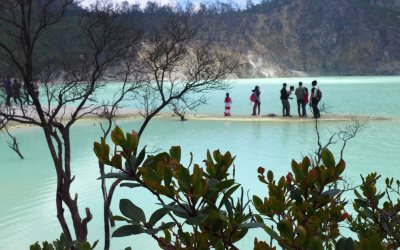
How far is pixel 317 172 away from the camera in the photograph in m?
1.45

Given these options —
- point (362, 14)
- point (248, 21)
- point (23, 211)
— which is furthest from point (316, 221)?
point (362, 14)

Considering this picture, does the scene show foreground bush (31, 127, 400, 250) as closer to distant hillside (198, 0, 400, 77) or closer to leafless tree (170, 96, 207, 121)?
leafless tree (170, 96, 207, 121)

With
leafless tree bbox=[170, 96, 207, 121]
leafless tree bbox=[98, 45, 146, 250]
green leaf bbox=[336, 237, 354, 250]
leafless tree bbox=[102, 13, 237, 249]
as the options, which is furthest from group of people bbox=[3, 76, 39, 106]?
green leaf bbox=[336, 237, 354, 250]

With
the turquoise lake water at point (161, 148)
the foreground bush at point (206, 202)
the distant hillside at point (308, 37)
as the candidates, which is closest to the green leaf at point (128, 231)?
the foreground bush at point (206, 202)

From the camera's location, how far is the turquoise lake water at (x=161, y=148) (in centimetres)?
769

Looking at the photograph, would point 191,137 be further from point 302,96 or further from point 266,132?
point 302,96

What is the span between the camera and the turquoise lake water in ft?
25.2

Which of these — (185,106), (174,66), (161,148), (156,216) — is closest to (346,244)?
(156,216)

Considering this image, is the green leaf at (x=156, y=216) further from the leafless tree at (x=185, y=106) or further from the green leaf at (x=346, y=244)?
the leafless tree at (x=185, y=106)

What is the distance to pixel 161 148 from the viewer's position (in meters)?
11.0

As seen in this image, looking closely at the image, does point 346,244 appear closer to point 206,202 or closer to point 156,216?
point 206,202

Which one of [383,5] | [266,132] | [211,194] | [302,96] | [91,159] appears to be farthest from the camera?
[383,5]

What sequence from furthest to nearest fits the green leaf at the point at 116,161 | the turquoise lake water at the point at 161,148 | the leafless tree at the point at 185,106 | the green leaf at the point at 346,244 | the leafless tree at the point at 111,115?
the leafless tree at the point at 185,106 → the turquoise lake water at the point at 161,148 → the leafless tree at the point at 111,115 → the green leaf at the point at 116,161 → the green leaf at the point at 346,244

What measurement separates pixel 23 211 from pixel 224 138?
30.4 ft
